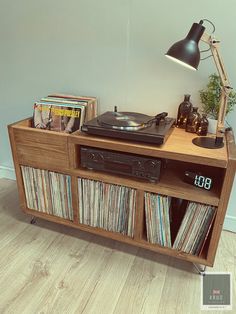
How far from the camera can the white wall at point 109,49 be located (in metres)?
1.26

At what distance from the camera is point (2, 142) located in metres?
2.00

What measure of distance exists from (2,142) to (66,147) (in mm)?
984

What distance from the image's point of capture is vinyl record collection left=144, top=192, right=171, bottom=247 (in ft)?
3.91

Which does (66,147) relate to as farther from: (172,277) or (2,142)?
(2,142)

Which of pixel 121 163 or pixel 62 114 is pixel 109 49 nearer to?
pixel 62 114

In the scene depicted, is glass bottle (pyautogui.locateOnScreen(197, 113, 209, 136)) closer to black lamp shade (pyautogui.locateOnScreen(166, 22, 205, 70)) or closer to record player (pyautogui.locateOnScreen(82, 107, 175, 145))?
record player (pyautogui.locateOnScreen(82, 107, 175, 145))

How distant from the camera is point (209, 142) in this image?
45.9 inches

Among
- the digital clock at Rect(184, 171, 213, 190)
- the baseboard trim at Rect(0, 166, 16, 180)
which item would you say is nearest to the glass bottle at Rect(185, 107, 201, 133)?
the digital clock at Rect(184, 171, 213, 190)

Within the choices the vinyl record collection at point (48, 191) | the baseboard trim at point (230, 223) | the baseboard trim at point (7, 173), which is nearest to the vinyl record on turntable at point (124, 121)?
the vinyl record collection at point (48, 191)

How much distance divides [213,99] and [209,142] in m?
0.21

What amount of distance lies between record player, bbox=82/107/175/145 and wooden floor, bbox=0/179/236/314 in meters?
0.67

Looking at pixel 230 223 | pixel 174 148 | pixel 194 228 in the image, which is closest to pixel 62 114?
pixel 174 148

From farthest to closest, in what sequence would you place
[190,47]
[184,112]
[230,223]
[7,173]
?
[7,173]
[230,223]
[184,112]
[190,47]

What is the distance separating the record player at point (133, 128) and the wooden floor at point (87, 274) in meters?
0.67
